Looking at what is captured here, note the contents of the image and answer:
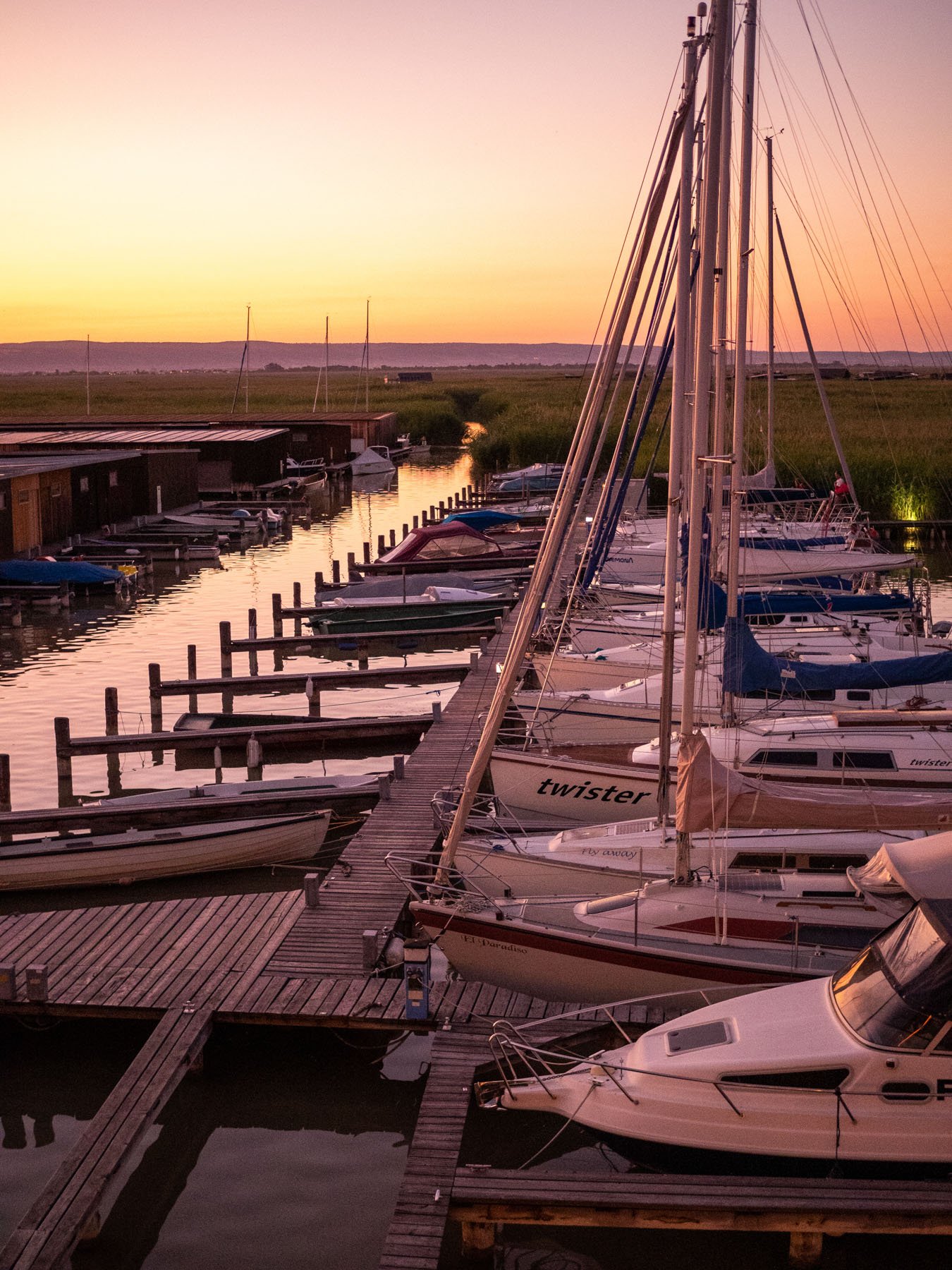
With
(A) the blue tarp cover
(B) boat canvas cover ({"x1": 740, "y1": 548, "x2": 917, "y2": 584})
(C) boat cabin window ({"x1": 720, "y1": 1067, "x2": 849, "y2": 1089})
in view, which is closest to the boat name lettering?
(C) boat cabin window ({"x1": 720, "y1": 1067, "x2": 849, "y2": 1089})

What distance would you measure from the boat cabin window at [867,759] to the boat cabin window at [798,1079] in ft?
27.2

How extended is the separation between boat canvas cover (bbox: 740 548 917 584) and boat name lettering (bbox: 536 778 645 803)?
14.4 meters

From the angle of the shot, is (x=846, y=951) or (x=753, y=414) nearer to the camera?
(x=846, y=951)

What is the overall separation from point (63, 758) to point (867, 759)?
14.4 m

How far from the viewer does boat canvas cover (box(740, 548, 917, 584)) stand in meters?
32.7

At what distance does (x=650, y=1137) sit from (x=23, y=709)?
2182 centimetres

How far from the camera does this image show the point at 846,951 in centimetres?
1336

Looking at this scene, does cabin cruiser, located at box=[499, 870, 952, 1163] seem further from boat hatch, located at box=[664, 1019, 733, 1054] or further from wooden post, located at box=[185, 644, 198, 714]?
wooden post, located at box=[185, 644, 198, 714]

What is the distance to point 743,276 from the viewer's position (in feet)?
79.9

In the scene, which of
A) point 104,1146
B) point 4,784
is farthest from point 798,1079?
point 4,784

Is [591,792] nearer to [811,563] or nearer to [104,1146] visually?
[104,1146]

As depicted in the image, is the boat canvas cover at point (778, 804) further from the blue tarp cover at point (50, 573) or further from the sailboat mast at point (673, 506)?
the blue tarp cover at point (50, 573)

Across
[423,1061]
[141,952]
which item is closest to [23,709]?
[141,952]

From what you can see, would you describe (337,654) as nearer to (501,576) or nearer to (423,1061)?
(501,576)
